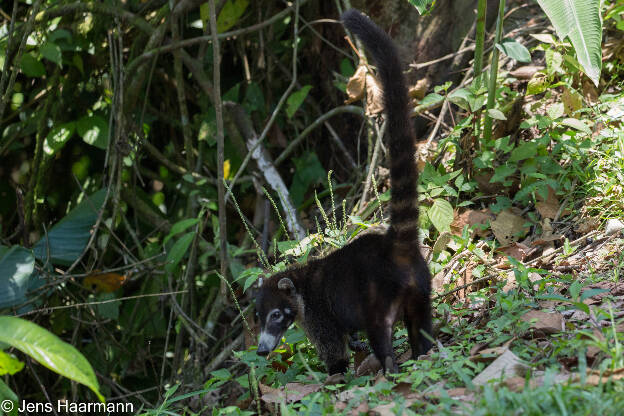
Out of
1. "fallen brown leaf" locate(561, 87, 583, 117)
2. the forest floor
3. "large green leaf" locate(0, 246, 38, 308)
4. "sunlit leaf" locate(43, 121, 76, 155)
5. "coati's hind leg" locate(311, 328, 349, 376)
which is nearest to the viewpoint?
the forest floor

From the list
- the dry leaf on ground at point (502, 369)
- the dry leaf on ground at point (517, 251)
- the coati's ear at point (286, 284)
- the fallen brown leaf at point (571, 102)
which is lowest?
the dry leaf on ground at point (517, 251)

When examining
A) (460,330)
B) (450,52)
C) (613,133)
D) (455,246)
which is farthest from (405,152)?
(450,52)

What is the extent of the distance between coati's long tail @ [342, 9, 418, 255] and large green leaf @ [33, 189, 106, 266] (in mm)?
2757

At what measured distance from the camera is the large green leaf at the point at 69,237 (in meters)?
4.97

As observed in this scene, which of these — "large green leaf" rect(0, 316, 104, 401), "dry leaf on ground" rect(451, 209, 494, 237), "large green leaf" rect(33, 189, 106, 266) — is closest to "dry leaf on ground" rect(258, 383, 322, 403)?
"large green leaf" rect(0, 316, 104, 401)

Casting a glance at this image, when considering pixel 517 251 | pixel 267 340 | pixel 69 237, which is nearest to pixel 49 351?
pixel 267 340

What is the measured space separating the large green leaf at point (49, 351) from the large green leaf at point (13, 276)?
211 centimetres

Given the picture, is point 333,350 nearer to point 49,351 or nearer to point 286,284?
point 286,284

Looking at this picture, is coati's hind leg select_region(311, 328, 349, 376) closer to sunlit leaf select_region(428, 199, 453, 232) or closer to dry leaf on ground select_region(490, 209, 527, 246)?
sunlit leaf select_region(428, 199, 453, 232)

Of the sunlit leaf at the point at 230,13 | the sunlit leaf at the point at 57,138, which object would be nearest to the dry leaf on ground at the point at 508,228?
the sunlit leaf at the point at 230,13

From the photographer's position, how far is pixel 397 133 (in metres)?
3.05

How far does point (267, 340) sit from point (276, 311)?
159 millimetres

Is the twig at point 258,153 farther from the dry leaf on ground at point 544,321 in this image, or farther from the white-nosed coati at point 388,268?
the dry leaf on ground at point 544,321

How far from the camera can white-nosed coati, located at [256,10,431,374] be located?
3025 mm
